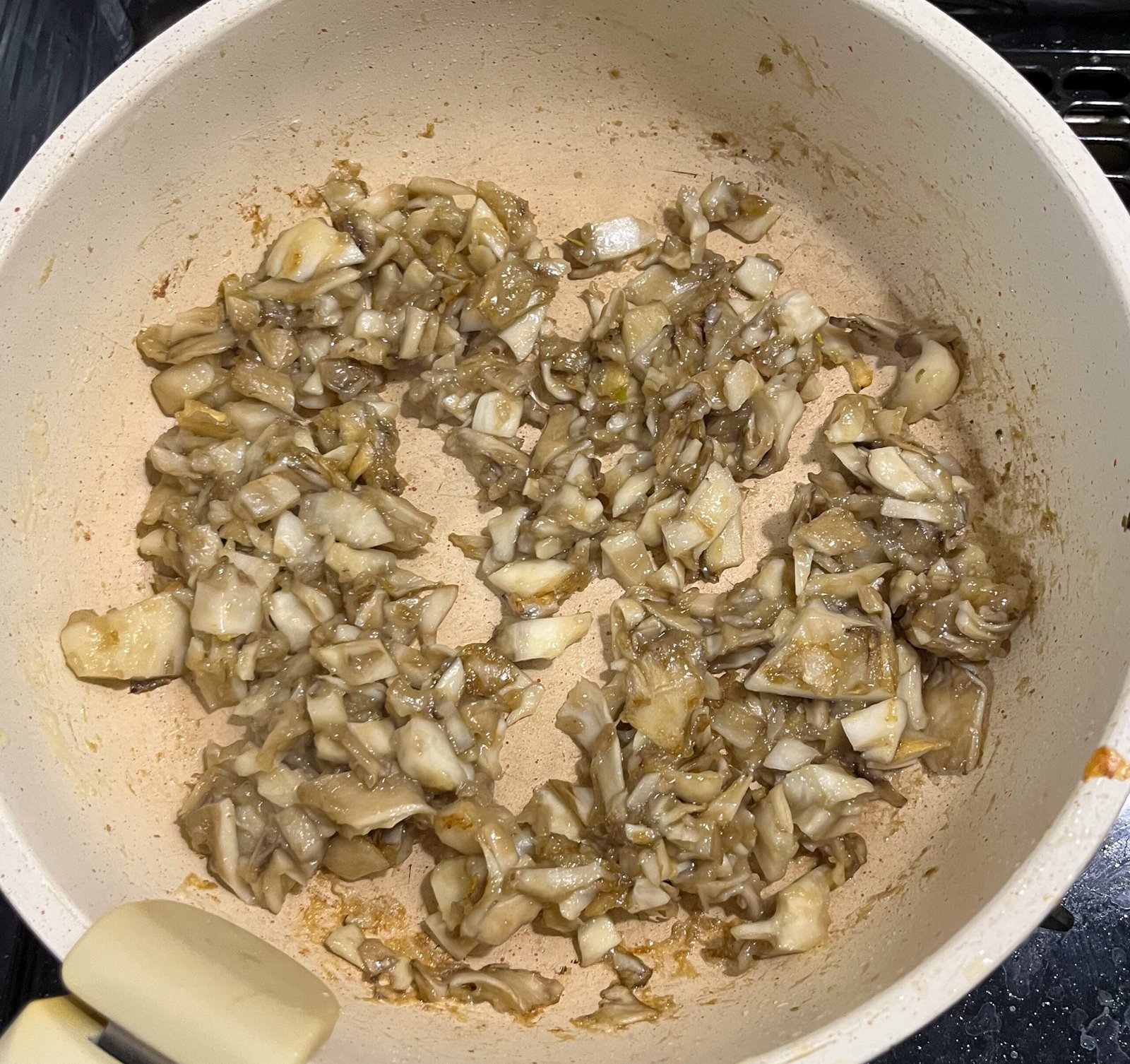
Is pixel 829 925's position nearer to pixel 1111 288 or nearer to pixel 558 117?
pixel 1111 288

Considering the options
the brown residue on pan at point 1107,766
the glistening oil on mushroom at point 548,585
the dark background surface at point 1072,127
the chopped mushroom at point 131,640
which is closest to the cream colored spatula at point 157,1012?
the glistening oil on mushroom at point 548,585

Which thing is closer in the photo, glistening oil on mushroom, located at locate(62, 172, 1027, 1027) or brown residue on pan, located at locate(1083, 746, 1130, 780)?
brown residue on pan, located at locate(1083, 746, 1130, 780)

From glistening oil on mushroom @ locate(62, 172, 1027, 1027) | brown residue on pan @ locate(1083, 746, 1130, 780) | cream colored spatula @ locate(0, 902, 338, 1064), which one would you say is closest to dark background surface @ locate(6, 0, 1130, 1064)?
glistening oil on mushroom @ locate(62, 172, 1027, 1027)

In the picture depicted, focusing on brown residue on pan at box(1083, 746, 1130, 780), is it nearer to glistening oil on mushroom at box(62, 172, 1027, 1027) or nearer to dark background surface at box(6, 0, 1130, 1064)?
glistening oil on mushroom at box(62, 172, 1027, 1027)

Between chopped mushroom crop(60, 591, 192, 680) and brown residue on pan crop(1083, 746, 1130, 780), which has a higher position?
chopped mushroom crop(60, 591, 192, 680)

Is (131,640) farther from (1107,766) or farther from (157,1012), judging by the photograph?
(1107,766)

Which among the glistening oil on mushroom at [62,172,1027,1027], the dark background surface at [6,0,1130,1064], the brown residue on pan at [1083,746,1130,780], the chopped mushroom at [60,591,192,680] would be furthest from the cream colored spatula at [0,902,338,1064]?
the brown residue on pan at [1083,746,1130,780]
